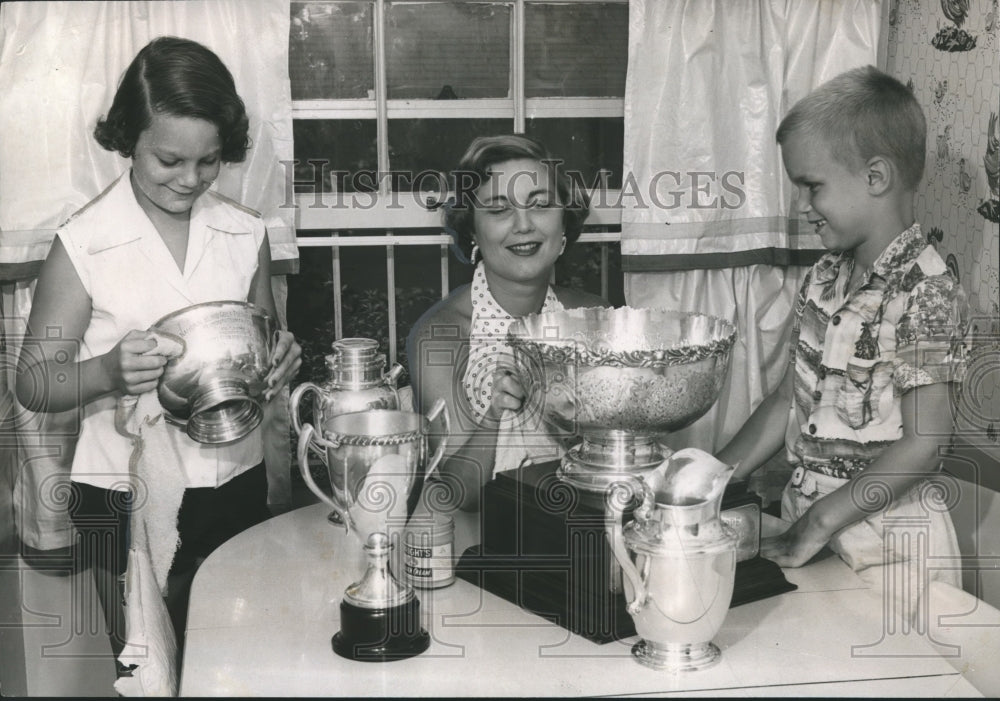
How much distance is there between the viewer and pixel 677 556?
109 centimetres

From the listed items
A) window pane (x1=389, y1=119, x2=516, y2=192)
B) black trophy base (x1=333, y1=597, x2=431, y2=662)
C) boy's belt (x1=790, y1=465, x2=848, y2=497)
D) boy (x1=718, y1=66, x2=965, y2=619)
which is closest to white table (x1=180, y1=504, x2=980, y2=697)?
black trophy base (x1=333, y1=597, x2=431, y2=662)

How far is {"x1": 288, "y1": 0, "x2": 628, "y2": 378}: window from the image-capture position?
2163 mm

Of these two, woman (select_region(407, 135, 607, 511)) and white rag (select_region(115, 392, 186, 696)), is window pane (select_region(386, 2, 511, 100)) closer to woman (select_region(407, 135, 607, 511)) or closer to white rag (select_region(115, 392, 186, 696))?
woman (select_region(407, 135, 607, 511))

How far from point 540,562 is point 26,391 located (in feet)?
3.86

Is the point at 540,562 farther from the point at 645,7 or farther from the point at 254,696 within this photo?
the point at 645,7

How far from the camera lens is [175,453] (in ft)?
5.98

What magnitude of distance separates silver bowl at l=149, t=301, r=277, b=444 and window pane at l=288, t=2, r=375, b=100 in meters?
0.78

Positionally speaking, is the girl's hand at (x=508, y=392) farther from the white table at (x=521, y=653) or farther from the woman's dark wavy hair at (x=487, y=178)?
the woman's dark wavy hair at (x=487, y=178)

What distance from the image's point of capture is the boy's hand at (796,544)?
1.42 meters

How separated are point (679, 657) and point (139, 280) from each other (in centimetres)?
112

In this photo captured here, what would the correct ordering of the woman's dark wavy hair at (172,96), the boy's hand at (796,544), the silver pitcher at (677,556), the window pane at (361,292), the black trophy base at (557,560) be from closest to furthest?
the silver pitcher at (677,556) → the black trophy base at (557,560) → the boy's hand at (796,544) → the woman's dark wavy hair at (172,96) → the window pane at (361,292)

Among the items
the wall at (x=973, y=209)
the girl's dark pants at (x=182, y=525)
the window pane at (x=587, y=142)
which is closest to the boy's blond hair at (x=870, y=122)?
the wall at (x=973, y=209)

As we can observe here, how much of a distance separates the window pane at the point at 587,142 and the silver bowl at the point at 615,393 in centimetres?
88

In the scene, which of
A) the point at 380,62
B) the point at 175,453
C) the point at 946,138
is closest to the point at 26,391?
the point at 175,453
